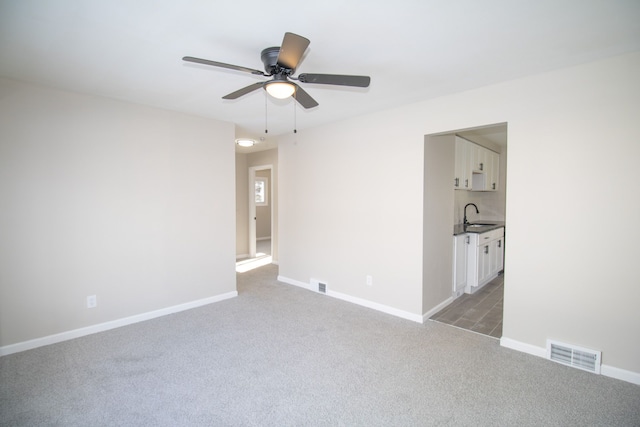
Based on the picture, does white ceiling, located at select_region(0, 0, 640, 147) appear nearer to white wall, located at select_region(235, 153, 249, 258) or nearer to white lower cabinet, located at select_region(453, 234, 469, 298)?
white lower cabinet, located at select_region(453, 234, 469, 298)

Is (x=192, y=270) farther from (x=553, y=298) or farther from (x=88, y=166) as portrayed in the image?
(x=553, y=298)

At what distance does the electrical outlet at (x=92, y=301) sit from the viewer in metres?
3.23

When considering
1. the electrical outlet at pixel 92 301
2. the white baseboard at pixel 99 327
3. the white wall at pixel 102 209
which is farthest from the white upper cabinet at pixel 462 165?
the electrical outlet at pixel 92 301

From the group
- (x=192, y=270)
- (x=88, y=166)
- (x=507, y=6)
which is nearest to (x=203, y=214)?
(x=192, y=270)

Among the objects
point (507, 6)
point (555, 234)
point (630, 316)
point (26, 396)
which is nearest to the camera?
point (507, 6)

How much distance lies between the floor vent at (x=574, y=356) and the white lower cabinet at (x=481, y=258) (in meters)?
1.76

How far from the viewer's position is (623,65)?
91.0 inches

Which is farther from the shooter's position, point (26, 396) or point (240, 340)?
point (240, 340)

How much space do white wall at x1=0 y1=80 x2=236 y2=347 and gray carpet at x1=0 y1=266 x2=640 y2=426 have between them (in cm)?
44

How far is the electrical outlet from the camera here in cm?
323

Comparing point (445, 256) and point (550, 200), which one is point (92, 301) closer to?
point (445, 256)

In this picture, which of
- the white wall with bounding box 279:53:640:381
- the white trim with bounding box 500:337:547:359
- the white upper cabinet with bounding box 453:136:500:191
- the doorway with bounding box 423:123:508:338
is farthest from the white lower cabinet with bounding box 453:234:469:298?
the white trim with bounding box 500:337:547:359

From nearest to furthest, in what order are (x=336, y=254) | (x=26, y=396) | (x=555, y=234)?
(x=26, y=396) → (x=555, y=234) → (x=336, y=254)

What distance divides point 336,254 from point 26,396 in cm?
325
